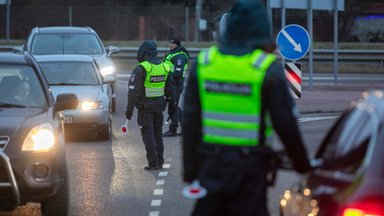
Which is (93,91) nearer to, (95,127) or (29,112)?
(95,127)

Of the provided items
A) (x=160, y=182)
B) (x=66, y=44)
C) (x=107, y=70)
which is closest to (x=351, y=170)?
(x=160, y=182)

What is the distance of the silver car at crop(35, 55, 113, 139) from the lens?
1619cm

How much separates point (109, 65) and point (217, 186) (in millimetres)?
15823

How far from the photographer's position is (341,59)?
3541cm

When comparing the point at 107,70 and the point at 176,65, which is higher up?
the point at 176,65

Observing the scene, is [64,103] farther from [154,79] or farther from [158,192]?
[154,79]

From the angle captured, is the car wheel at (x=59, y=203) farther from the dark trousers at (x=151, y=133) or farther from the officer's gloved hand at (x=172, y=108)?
the officer's gloved hand at (x=172, y=108)

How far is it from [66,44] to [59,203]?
41.8ft

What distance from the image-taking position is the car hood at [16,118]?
28.1 feet

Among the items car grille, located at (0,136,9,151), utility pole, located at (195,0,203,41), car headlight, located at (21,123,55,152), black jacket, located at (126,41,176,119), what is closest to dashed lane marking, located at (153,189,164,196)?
black jacket, located at (126,41,176,119)

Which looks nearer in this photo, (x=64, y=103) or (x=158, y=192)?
(x=64, y=103)

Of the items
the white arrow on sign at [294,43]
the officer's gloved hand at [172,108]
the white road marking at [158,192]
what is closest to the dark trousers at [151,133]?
the white road marking at [158,192]

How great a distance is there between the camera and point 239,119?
17.4 feet

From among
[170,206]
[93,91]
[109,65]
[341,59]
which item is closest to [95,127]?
[93,91]
